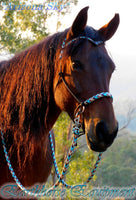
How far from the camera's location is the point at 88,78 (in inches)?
86.0

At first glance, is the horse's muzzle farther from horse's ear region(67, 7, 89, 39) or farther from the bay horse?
horse's ear region(67, 7, 89, 39)

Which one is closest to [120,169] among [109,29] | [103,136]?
[109,29]

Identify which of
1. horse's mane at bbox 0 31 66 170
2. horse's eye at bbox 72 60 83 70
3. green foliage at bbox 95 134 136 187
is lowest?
green foliage at bbox 95 134 136 187

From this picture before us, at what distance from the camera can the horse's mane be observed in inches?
99.8

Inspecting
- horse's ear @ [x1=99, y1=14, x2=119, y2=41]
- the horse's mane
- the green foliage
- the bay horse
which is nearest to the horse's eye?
the bay horse

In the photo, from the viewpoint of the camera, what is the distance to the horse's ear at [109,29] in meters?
2.59

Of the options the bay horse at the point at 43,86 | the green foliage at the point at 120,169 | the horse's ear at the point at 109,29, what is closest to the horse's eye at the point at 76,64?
the bay horse at the point at 43,86

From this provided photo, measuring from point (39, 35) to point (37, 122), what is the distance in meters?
6.08

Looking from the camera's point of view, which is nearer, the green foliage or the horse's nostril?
the horse's nostril

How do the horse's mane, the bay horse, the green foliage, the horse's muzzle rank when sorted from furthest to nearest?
the green foliage → the horse's mane → the bay horse → the horse's muzzle

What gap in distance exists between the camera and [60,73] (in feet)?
7.87

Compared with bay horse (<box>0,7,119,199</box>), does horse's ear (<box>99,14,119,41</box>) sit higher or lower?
higher

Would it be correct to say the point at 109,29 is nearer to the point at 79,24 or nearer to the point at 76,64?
the point at 79,24

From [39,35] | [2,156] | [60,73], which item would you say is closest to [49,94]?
[60,73]
